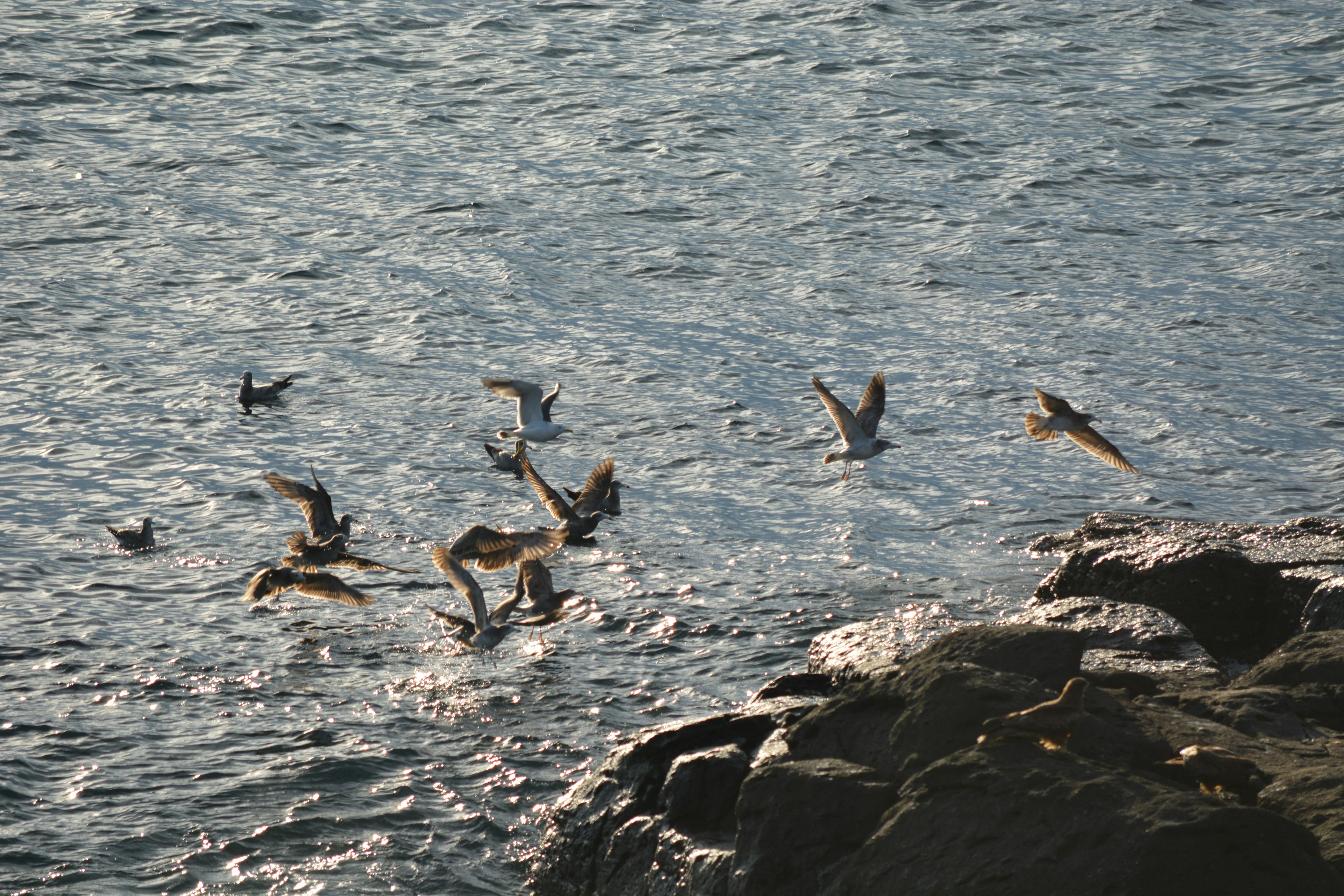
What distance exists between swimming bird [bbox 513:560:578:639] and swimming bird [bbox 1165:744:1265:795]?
557cm

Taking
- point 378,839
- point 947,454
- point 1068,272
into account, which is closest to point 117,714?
point 378,839

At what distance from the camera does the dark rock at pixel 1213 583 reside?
1045 centimetres

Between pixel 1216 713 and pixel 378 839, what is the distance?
4.94 metres

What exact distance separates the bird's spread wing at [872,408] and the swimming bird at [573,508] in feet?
8.79

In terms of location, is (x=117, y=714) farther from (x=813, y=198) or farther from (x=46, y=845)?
(x=813, y=198)

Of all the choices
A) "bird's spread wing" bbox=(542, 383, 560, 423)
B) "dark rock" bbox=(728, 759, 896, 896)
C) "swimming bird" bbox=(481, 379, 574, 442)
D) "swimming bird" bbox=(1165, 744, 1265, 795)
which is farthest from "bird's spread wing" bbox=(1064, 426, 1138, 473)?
"dark rock" bbox=(728, 759, 896, 896)

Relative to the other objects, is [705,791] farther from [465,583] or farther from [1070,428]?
[1070,428]

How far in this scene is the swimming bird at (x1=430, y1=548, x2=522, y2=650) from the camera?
10.8 meters

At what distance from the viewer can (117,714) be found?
392 inches

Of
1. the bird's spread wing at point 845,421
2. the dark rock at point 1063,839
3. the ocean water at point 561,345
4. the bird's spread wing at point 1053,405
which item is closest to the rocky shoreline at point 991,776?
the dark rock at point 1063,839

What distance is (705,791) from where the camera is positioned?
7.76 metres

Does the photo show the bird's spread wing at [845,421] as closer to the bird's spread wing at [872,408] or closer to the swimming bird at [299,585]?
the bird's spread wing at [872,408]

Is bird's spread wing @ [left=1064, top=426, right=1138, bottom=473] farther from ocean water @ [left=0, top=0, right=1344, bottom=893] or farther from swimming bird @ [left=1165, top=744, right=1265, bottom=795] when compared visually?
swimming bird @ [left=1165, top=744, right=1265, bottom=795]

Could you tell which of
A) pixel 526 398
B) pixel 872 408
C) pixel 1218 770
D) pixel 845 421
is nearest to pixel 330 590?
pixel 526 398
